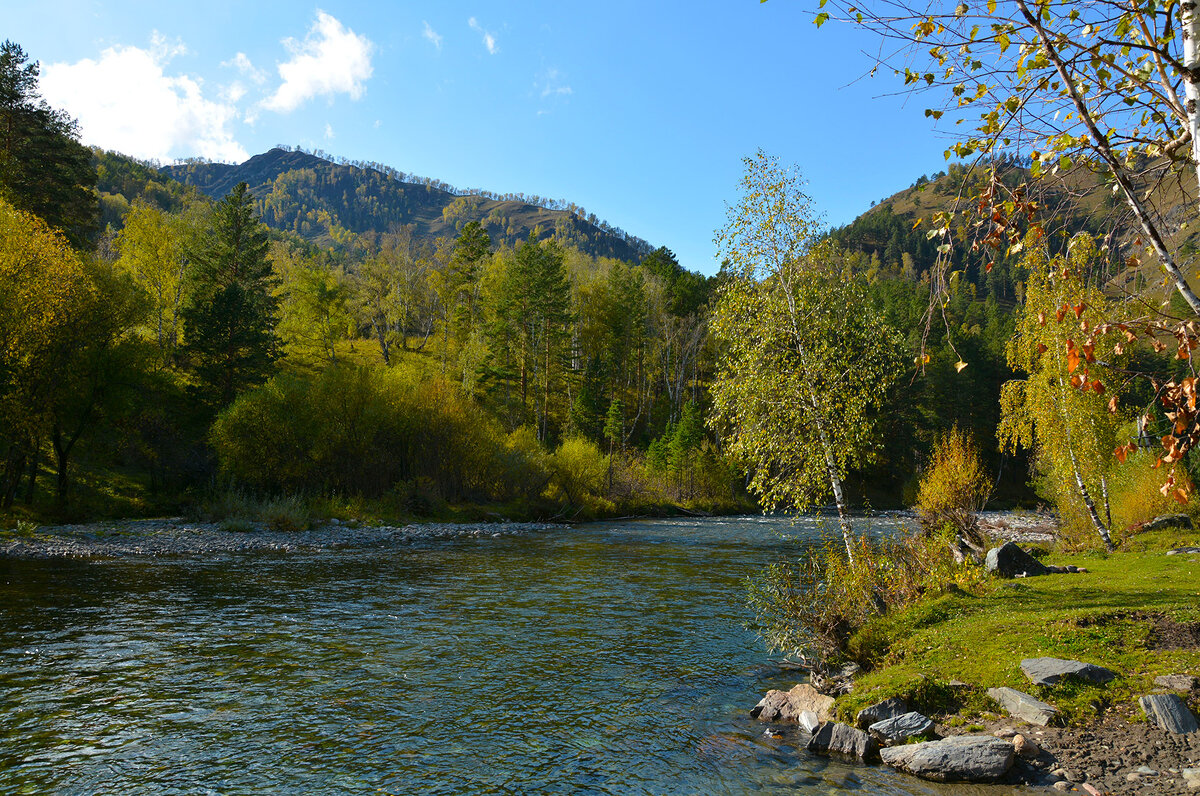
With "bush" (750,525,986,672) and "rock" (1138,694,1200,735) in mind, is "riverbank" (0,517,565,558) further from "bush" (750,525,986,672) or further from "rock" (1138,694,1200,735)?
"rock" (1138,694,1200,735)

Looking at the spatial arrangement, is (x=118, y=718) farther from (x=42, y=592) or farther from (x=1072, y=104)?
(x=1072, y=104)

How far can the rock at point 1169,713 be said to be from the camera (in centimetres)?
687

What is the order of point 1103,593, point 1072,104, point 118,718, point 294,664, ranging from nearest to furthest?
point 1072,104 < point 118,718 < point 294,664 < point 1103,593

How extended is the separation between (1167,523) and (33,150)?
62117 millimetres

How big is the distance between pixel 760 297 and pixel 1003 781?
36.5 feet

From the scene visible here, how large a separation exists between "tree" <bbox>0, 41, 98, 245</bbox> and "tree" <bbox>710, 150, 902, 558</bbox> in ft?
141

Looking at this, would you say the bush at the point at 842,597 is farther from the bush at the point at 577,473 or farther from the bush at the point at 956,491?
the bush at the point at 577,473

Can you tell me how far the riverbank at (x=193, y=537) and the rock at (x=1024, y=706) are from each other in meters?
24.7

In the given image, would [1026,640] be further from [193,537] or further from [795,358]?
[193,537]

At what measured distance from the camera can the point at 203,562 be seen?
70.3 ft

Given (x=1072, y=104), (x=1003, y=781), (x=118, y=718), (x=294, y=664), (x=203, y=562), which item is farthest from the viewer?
(x=203, y=562)

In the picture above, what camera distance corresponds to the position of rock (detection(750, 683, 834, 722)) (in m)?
9.21

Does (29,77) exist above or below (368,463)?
above

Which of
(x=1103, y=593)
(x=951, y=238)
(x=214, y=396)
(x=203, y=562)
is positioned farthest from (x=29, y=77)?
(x=1103, y=593)
